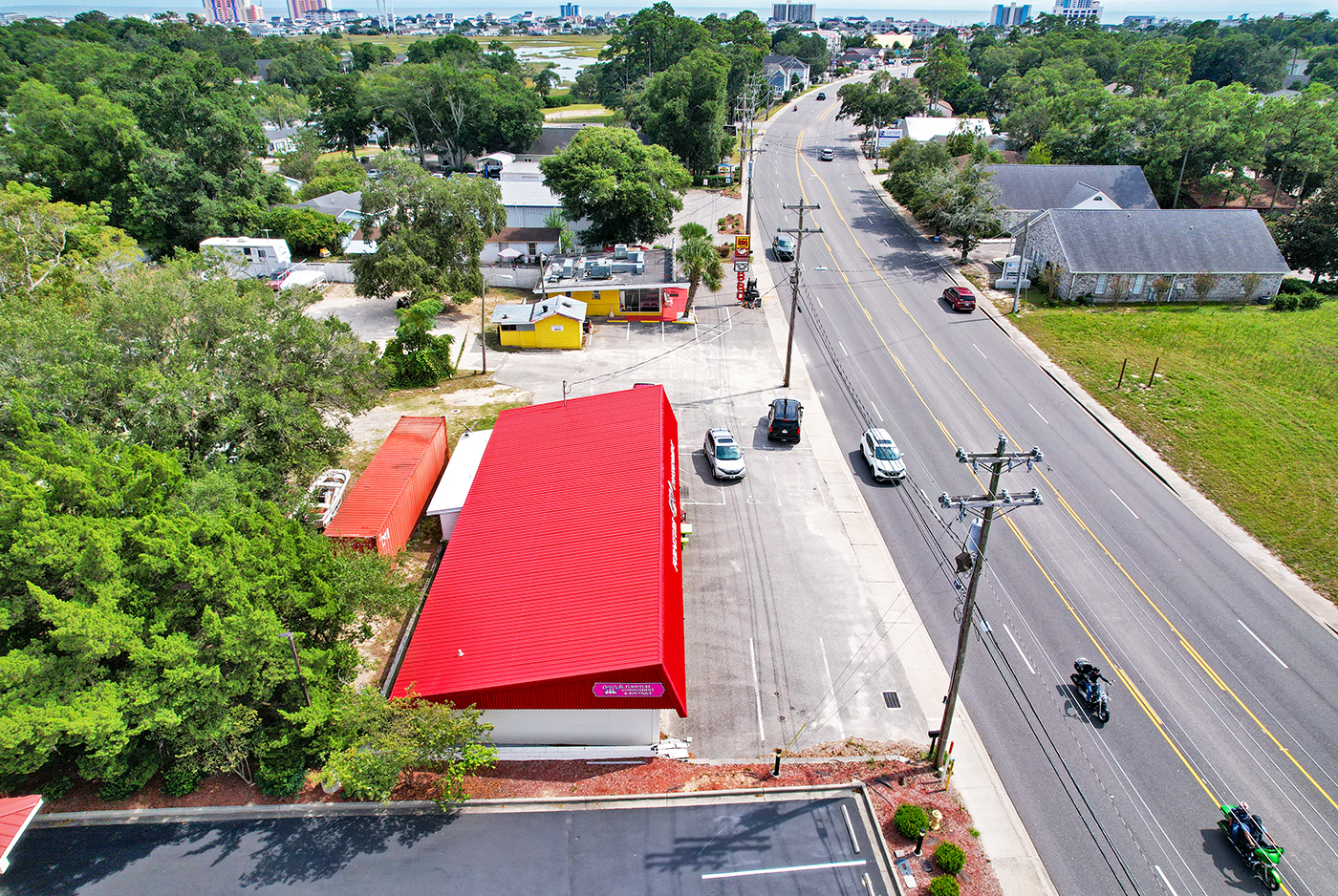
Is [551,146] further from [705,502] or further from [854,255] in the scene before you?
[705,502]

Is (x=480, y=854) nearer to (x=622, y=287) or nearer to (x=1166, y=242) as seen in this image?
(x=622, y=287)

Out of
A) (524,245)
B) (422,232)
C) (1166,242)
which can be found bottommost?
(524,245)

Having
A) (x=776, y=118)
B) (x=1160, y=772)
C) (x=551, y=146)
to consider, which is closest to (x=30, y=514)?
(x=1160, y=772)

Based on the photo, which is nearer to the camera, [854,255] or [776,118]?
[854,255]

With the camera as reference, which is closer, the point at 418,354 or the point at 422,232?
the point at 418,354

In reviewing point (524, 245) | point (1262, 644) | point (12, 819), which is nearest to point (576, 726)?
point (12, 819)

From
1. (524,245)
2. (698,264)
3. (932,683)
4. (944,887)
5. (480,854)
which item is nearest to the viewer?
(944,887)

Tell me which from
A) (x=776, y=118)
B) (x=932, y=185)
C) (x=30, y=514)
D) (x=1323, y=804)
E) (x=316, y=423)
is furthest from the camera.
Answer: (x=776, y=118)

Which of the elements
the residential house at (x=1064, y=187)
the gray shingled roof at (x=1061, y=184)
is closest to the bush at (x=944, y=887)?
the residential house at (x=1064, y=187)
